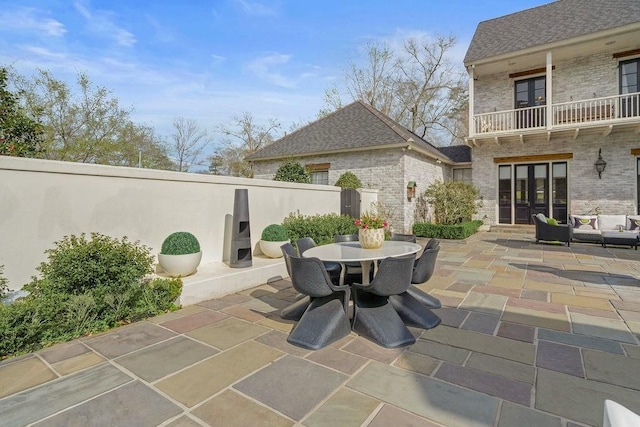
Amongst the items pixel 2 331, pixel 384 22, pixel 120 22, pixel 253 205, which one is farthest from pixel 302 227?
pixel 384 22

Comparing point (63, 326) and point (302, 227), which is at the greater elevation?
point (302, 227)

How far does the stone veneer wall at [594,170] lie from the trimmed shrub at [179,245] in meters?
12.3

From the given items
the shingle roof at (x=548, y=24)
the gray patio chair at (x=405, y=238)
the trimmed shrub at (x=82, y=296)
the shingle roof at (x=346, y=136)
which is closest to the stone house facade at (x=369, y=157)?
the shingle roof at (x=346, y=136)

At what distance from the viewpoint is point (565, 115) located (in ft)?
36.1

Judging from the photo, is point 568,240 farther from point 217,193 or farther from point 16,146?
point 16,146

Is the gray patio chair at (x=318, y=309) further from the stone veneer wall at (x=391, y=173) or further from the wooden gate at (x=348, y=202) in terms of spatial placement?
the stone veneer wall at (x=391, y=173)

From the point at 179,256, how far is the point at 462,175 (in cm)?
1362

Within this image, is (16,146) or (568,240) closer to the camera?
(16,146)

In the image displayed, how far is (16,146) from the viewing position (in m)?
5.00

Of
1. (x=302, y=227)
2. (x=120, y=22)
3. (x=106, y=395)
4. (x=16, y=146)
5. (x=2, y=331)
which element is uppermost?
(x=120, y=22)

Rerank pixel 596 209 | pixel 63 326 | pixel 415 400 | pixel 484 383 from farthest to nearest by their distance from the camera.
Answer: pixel 596 209
pixel 63 326
pixel 484 383
pixel 415 400

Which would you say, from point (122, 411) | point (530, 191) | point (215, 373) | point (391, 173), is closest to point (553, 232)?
point (530, 191)

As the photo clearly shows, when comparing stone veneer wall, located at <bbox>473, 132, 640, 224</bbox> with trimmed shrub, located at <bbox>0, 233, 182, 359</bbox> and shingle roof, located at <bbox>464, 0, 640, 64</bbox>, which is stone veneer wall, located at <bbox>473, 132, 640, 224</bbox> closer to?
shingle roof, located at <bbox>464, 0, 640, 64</bbox>

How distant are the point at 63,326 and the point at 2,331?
0.46 metres
